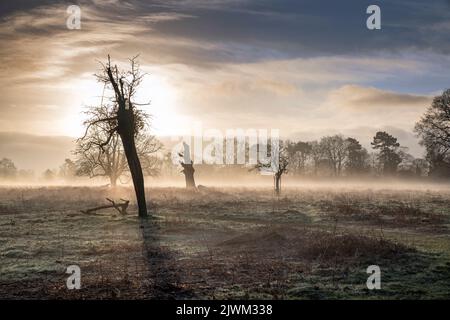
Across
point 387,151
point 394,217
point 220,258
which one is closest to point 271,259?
point 220,258

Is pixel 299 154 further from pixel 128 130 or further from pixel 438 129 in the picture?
pixel 128 130

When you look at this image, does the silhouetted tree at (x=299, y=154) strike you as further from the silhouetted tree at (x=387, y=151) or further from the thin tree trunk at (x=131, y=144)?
the thin tree trunk at (x=131, y=144)

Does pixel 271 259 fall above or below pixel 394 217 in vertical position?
above

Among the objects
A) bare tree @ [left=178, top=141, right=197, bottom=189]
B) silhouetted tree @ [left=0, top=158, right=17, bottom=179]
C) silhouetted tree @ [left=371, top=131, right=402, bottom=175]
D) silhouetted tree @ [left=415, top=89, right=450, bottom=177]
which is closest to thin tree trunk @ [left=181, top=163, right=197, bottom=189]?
bare tree @ [left=178, top=141, right=197, bottom=189]

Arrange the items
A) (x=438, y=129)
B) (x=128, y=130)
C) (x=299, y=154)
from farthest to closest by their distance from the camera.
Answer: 1. (x=299, y=154)
2. (x=438, y=129)
3. (x=128, y=130)

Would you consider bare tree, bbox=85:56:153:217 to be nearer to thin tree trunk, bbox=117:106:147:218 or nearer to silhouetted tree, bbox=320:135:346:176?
thin tree trunk, bbox=117:106:147:218

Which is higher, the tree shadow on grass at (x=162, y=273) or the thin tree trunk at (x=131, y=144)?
the thin tree trunk at (x=131, y=144)

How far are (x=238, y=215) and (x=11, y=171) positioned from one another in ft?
490

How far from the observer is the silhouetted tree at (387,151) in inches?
3350

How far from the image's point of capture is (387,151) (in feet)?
283

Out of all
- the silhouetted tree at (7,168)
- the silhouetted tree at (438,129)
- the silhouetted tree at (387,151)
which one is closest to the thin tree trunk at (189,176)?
the silhouetted tree at (438,129)

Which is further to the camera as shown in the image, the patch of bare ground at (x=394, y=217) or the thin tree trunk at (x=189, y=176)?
the thin tree trunk at (x=189, y=176)
